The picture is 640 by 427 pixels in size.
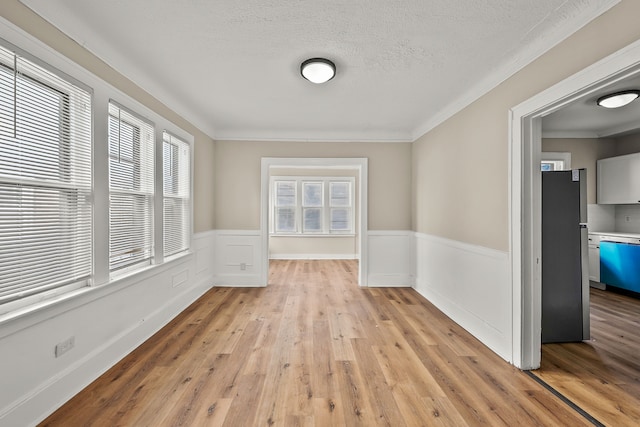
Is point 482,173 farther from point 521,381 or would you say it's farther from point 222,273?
point 222,273

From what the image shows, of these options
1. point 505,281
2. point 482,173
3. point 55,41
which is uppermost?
point 55,41

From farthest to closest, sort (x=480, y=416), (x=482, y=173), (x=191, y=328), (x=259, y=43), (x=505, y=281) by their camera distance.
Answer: (x=191, y=328), (x=482, y=173), (x=505, y=281), (x=259, y=43), (x=480, y=416)

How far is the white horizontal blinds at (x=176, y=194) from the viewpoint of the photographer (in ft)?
11.2

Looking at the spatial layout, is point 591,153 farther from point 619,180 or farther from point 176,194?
point 176,194

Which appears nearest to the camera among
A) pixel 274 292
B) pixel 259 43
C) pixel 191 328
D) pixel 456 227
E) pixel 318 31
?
pixel 318 31

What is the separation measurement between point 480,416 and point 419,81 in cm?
290

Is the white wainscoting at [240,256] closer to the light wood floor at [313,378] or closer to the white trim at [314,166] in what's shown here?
the white trim at [314,166]

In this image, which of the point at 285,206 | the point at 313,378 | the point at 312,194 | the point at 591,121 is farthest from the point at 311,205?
the point at 313,378

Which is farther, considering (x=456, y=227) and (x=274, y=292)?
(x=274, y=292)

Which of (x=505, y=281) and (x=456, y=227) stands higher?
(x=456, y=227)

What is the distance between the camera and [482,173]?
2934 millimetres

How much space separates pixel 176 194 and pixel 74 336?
1967mm

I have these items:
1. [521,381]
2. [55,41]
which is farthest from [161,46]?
[521,381]

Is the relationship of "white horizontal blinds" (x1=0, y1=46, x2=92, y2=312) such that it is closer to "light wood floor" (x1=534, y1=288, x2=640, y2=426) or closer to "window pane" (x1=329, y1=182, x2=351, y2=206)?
"light wood floor" (x1=534, y1=288, x2=640, y2=426)
